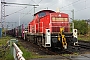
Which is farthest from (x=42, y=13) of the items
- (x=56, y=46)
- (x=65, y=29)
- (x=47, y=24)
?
(x=56, y=46)

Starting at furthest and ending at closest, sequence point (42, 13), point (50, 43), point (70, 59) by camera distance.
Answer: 1. point (42, 13)
2. point (50, 43)
3. point (70, 59)

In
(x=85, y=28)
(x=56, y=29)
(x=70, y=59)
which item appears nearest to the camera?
(x=70, y=59)

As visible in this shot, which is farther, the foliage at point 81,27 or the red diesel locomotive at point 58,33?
the foliage at point 81,27

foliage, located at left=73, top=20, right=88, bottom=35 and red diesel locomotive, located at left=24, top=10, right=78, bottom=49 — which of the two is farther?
foliage, located at left=73, top=20, right=88, bottom=35

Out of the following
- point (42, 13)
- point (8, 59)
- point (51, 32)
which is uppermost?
point (42, 13)

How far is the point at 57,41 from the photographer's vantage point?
15539 millimetres

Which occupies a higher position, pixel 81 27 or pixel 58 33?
pixel 81 27

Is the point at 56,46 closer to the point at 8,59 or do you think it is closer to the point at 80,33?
the point at 8,59

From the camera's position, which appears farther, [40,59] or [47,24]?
[47,24]

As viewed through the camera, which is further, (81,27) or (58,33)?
(81,27)

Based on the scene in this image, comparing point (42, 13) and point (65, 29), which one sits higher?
point (42, 13)

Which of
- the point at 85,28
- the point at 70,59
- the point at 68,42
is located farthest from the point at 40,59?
the point at 85,28

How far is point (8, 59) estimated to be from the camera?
1127 cm

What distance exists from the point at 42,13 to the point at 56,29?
4.41m
